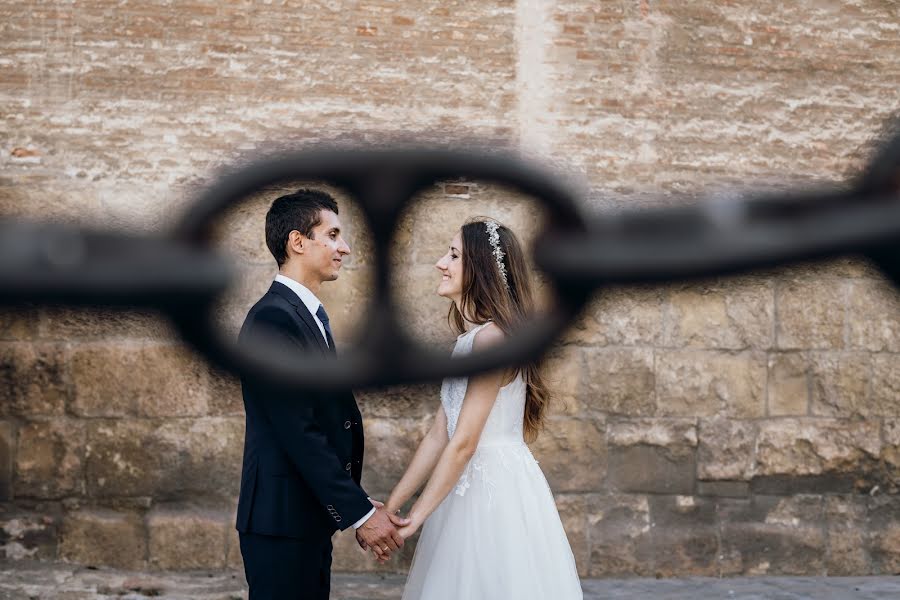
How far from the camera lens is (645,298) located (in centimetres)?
61

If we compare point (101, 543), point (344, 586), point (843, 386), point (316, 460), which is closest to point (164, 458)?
point (101, 543)

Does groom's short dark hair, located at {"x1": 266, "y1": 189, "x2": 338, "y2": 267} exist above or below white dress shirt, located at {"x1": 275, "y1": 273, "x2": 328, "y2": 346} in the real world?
above

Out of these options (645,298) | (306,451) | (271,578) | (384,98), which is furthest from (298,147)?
(384,98)

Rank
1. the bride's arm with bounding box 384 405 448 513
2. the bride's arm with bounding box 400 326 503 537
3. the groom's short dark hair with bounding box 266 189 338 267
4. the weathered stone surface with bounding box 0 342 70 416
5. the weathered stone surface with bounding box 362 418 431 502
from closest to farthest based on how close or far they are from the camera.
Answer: the groom's short dark hair with bounding box 266 189 338 267 < the bride's arm with bounding box 400 326 503 537 < the bride's arm with bounding box 384 405 448 513 < the weathered stone surface with bounding box 0 342 70 416 < the weathered stone surface with bounding box 362 418 431 502

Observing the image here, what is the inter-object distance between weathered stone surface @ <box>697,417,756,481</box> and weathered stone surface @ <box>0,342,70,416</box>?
2.89 metres

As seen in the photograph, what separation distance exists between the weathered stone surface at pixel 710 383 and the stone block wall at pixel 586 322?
1 cm

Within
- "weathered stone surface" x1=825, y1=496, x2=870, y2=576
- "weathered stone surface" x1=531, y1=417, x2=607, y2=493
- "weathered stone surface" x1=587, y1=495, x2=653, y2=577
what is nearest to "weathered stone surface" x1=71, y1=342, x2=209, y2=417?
"weathered stone surface" x1=531, y1=417, x2=607, y2=493

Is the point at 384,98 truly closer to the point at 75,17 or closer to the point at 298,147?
the point at 75,17

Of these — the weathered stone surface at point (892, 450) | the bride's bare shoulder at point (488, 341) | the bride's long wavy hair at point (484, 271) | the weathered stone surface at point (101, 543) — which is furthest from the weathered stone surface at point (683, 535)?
the bride's bare shoulder at point (488, 341)

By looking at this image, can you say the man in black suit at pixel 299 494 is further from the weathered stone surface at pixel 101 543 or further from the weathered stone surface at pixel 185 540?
the weathered stone surface at pixel 101 543

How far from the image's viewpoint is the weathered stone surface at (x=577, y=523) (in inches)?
181

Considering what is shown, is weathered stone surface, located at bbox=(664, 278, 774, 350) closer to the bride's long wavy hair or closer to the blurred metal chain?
the bride's long wavy hair

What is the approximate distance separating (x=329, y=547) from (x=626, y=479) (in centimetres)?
231

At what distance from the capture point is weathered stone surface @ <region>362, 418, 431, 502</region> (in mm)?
→ 4547
